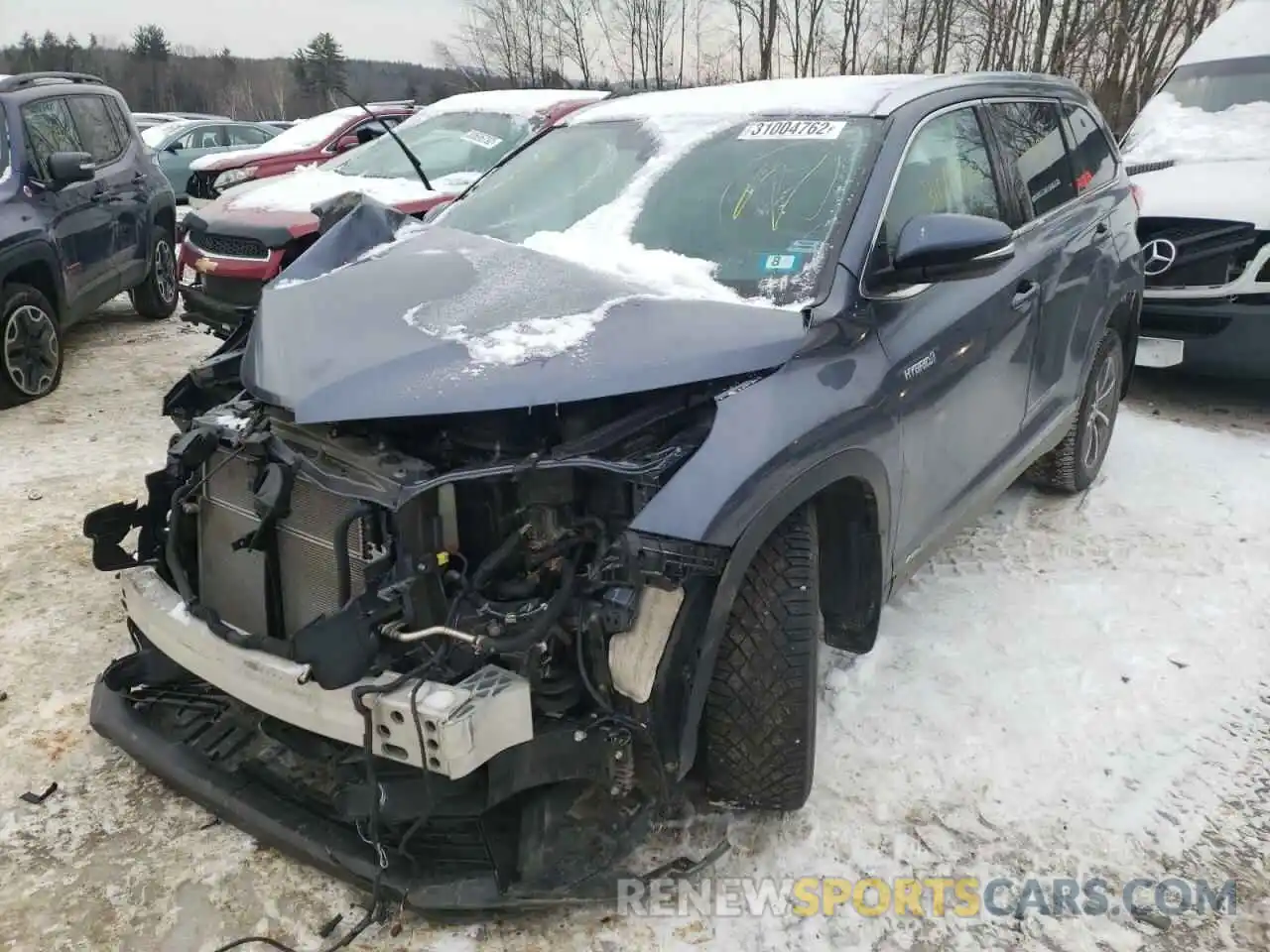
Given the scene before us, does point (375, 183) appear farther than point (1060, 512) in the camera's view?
Yes

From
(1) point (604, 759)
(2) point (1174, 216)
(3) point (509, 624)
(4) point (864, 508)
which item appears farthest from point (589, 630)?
(2) point (1174, 216)

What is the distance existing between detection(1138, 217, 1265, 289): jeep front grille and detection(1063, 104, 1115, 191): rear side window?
5.04ft

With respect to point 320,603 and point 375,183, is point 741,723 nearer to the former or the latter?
point 320,603

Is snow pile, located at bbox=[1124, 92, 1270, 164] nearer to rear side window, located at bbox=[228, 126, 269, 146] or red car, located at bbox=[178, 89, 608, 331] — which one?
red car, located at bbox=[178, 89, 608, 331]

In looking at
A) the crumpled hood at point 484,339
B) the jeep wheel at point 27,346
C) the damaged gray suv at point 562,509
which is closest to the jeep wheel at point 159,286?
the jeep wheel at point 27,346

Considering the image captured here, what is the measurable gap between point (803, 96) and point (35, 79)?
5.89 meters

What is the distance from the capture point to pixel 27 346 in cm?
604

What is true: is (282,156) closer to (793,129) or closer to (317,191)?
(317,191)

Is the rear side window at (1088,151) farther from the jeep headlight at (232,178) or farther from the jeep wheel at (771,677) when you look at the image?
the jeep headlight at (232,178)

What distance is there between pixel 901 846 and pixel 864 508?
0.89 meters

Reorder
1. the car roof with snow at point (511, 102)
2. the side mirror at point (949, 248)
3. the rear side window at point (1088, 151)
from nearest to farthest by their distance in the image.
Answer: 1. the side mirror at point (949, 248)
2. the rear side window at point (1088, 151)
3. the car roof with snow at point (511, 102)

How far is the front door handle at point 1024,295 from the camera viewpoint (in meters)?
3.48

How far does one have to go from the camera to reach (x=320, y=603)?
2.37 m

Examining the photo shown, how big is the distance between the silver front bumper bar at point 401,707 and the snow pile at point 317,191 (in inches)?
186
